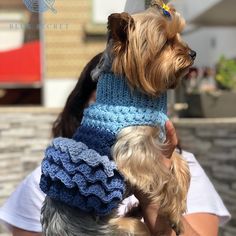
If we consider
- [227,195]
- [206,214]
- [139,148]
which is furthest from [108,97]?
[227,195]

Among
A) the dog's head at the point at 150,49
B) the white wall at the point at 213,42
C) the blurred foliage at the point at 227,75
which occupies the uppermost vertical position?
the dog's head at the point at 150,49

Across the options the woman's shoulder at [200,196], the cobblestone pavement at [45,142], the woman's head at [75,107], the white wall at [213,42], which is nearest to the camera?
the woman's shoulder at [200,196]

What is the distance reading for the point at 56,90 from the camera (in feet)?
22.2

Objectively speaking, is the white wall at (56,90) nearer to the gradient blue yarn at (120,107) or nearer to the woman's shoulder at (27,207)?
the woman's shoulder at (27,207)

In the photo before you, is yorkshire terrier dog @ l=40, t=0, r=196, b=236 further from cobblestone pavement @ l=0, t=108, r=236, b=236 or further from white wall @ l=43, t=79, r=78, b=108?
white wall @ l=43, t=79, r=78, b=108

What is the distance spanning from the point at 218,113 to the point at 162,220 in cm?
449

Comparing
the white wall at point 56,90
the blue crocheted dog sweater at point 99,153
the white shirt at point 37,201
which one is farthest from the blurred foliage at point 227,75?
the blue crocheted dog sweater at point 99,153

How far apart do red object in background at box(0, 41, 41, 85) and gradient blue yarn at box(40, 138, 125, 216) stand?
5008 mm

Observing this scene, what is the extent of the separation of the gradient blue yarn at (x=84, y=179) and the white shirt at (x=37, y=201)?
0.53m

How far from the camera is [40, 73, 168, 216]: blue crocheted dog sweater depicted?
5.75ft

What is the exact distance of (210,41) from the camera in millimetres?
16438

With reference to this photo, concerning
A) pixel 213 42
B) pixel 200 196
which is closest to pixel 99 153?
pixel 200 196

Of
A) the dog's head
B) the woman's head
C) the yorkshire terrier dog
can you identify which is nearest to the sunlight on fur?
the yorkshire terrier dog

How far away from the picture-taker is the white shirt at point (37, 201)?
2.24 metres
